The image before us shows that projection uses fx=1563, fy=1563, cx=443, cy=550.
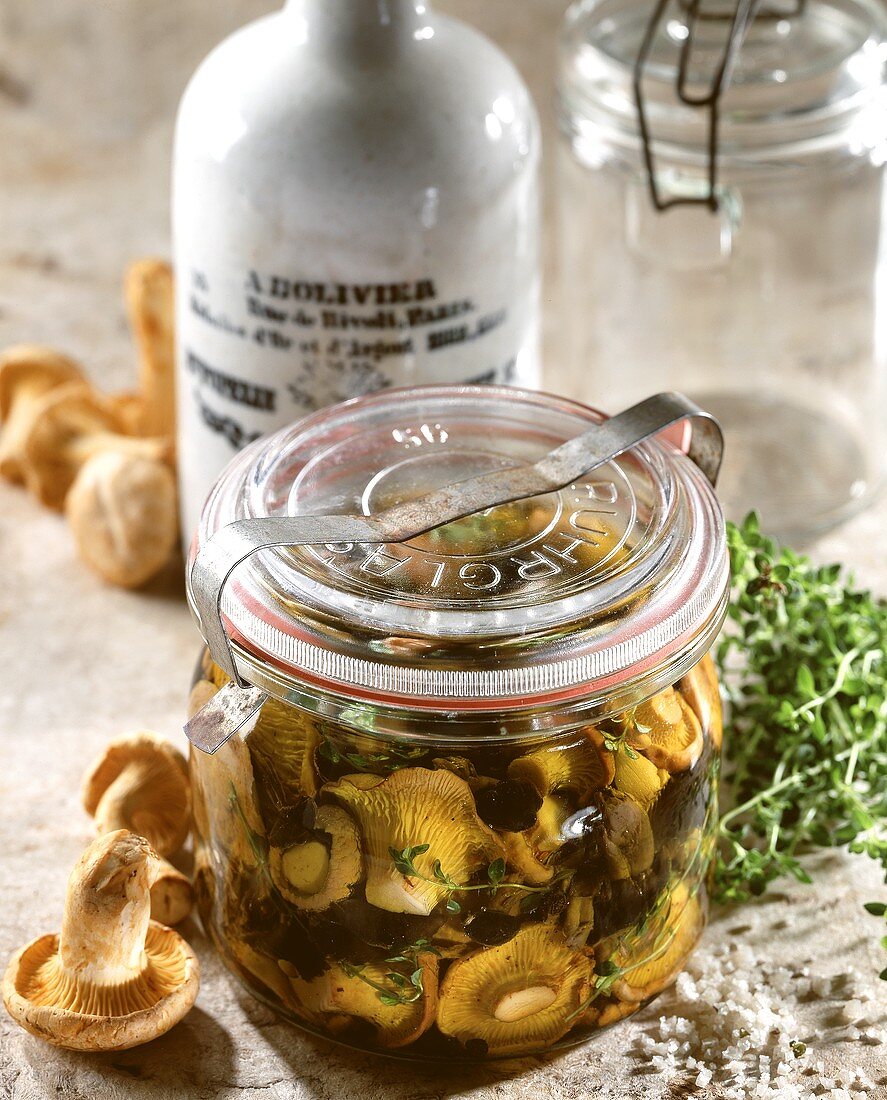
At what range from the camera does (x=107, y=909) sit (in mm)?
525

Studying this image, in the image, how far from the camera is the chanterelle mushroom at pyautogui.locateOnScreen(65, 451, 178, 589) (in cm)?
82

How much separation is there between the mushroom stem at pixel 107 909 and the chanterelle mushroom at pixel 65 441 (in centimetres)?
37

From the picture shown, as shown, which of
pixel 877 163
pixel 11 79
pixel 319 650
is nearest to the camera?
pixel 319 650

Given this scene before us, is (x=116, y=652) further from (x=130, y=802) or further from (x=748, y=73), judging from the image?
(x=748, y=73)

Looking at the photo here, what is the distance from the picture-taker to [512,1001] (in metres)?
0.53

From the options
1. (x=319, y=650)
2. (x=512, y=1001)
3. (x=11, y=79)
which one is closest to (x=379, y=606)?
(x=319, y=650)

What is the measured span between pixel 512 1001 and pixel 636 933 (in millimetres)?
51

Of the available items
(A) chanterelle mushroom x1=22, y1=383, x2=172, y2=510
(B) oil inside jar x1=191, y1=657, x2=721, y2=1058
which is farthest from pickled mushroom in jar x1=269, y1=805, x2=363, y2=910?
(A) chanterelle mushroom x1=22, y1=383, x2=172, y2=510

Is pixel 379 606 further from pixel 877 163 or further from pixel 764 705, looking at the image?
pixel 877 163

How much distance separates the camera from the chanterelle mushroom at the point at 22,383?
916 millimetres

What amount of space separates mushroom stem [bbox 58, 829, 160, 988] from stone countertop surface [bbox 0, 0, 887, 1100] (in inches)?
1.7

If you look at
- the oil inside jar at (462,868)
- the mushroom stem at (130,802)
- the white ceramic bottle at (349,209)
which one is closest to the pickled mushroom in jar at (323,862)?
the oil inside jar at (462,868)

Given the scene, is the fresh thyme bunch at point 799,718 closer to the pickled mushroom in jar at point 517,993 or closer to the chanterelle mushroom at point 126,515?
the pickled mushroom in jar at point 517,993

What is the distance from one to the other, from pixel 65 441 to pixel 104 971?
1.35ft
